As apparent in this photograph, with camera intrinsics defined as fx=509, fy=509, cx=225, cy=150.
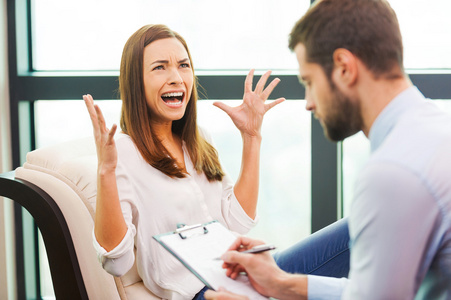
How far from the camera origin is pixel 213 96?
2.31 metres

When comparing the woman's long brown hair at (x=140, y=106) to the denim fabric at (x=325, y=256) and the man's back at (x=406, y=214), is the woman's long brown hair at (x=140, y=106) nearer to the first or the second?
the denim fabric at (x=325, y=256)

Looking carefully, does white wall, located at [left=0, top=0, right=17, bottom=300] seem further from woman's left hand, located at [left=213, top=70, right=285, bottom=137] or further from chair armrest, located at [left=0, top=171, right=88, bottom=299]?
woman's left hand, located at [left=213, top=70, right=285, bottom=137]

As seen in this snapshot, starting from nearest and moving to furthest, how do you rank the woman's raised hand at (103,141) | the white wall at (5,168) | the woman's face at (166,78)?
the woman's raised hand at (103,141), the woman's face at (166,78), the white wall at (5,168)

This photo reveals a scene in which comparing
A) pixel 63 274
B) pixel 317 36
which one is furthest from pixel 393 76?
pixel 63 274

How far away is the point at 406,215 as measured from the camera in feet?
2.66

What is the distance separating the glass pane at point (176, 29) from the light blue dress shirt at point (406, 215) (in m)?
1.61

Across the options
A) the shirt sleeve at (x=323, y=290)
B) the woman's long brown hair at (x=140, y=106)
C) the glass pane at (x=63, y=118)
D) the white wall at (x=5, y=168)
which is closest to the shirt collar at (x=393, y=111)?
the shirt sleeve at (x=323, y=290)

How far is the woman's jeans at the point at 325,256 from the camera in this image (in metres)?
1.62

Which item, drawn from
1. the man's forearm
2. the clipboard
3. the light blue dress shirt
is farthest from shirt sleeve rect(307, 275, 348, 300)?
the light blue dress shirt

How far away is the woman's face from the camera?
159 cm

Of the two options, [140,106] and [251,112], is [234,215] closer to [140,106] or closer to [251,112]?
[251,112]

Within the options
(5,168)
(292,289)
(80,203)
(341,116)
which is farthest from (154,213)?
(5,168)

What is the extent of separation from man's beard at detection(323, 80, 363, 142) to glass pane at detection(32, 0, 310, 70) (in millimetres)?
1467

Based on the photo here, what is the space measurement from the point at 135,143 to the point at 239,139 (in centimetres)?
104
